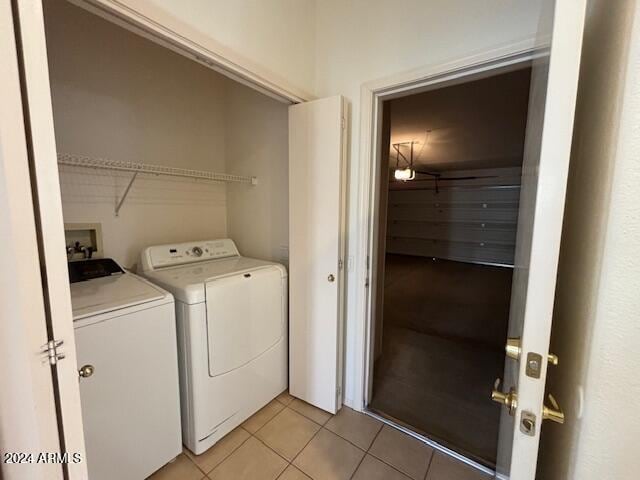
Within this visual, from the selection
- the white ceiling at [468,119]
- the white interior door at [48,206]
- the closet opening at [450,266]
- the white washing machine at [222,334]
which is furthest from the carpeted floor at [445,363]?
the white ceiling at [468,119]

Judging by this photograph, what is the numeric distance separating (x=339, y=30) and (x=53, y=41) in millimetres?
1640

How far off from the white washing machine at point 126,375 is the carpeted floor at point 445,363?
133 cm

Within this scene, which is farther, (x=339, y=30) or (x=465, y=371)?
(x=465, y=371)

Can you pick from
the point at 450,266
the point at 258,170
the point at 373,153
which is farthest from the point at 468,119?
the point at 450,266

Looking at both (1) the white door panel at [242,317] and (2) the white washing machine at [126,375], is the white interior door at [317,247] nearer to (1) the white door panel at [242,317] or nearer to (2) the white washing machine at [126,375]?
(1) the white door panel at [242,317]

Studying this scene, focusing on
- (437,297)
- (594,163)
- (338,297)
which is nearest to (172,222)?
(338,297)

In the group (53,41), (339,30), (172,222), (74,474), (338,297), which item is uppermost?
(339,30)

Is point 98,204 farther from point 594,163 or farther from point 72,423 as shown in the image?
point 594,163

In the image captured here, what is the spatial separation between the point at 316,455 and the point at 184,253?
1.54 m

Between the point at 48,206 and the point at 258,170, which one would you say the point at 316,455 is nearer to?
the point at 48,206

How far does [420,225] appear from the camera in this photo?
846 cm

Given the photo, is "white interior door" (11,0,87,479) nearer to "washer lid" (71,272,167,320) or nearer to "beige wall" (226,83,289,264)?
"washer lid" (71,272,167,320)

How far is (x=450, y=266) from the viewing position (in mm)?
7277

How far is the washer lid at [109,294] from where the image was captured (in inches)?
45.5
